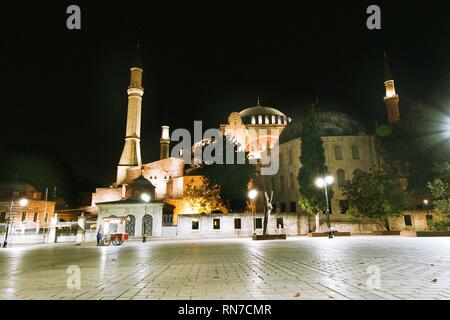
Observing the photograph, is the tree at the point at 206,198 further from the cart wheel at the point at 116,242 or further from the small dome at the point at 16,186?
the small dome at the point at 16,186

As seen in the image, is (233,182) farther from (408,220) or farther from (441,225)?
(441,225)

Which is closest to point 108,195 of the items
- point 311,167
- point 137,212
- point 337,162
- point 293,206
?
point 137,212

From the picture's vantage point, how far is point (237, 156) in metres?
43.8

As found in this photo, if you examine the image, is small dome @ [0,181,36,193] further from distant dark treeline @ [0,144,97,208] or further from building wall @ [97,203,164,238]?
building wall @ [97,203,164,238]

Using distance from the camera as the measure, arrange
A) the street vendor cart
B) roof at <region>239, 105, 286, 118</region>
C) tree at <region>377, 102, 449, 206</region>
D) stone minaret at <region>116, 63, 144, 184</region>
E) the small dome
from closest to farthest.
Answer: the street vendor cart, tree at <region>377, 102, 449, 206</region>, the small dome, stone minaret at <region>116, 63, 144, 184</region>, roof at <region>239, 105, 286, 118</region>

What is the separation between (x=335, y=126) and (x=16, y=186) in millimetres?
53013

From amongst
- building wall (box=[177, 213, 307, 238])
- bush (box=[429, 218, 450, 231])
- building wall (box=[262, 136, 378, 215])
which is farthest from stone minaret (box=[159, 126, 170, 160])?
bush (box=[429, 218, 450, 231])

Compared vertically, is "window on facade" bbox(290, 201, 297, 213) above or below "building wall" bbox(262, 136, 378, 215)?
below

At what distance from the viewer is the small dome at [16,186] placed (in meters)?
50.0

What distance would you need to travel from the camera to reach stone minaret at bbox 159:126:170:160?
6712 centimetres

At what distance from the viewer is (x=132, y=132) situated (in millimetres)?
56500
